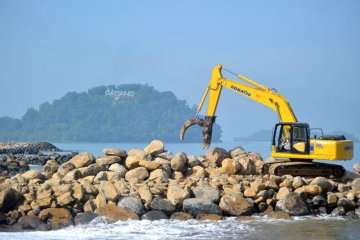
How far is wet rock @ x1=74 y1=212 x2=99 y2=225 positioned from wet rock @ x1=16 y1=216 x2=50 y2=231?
0.68 m

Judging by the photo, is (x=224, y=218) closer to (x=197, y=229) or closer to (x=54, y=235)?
(x=197, y=229)

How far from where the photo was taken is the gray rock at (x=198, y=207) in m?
14.3

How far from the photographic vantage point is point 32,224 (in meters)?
13.2

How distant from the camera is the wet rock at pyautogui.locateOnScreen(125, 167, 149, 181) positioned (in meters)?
16.8

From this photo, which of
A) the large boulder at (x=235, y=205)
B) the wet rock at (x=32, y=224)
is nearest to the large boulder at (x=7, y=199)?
the wet rock at (x=32, y=224)

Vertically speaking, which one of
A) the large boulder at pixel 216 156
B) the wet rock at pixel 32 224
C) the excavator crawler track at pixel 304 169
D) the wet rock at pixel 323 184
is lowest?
the wet rock at pixel 32 224

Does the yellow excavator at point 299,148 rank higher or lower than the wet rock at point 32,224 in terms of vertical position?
higher

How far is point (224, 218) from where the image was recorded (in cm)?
1434

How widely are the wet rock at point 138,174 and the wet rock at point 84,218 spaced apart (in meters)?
3.06

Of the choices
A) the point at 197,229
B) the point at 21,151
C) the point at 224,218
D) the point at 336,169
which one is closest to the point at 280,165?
the point at 336,169

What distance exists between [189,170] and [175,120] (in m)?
152

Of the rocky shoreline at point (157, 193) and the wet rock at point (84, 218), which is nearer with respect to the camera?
the wet rock at point (84, 218)

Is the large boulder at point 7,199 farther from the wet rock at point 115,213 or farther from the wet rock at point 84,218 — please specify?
the wet rock at point 115,213

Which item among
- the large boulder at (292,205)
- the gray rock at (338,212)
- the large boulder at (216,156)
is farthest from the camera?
the large boulder at (216,156)
